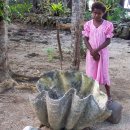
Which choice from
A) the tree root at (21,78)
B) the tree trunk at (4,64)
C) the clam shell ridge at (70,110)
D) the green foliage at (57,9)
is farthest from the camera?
the green foliage at (57,9)

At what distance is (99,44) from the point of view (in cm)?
516

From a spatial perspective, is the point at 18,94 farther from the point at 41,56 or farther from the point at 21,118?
the point at 41,56

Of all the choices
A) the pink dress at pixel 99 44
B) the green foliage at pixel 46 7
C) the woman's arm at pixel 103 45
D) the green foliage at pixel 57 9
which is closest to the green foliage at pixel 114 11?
the green foliage at pixel 57 9

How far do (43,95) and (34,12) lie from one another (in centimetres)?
1340

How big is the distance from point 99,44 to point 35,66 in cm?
302

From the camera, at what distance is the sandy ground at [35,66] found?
Result: 4.85m

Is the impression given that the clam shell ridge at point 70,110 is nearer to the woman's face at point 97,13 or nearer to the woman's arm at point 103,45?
the woman's arm at point 103,45

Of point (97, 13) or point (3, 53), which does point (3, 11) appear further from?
point (97, 13)

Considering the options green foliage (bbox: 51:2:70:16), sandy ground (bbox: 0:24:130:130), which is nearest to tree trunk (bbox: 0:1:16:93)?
sandy ground (bbox: 0:24:130:130)

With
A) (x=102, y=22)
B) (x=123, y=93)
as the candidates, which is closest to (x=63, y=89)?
(x=102, y=22)

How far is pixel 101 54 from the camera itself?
17.2 feet

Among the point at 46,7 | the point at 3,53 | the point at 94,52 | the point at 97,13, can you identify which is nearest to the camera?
the point at 97,13

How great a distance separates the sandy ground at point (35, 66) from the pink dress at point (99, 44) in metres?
0.67

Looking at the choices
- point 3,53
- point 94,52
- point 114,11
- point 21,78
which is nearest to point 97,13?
point 94,52
